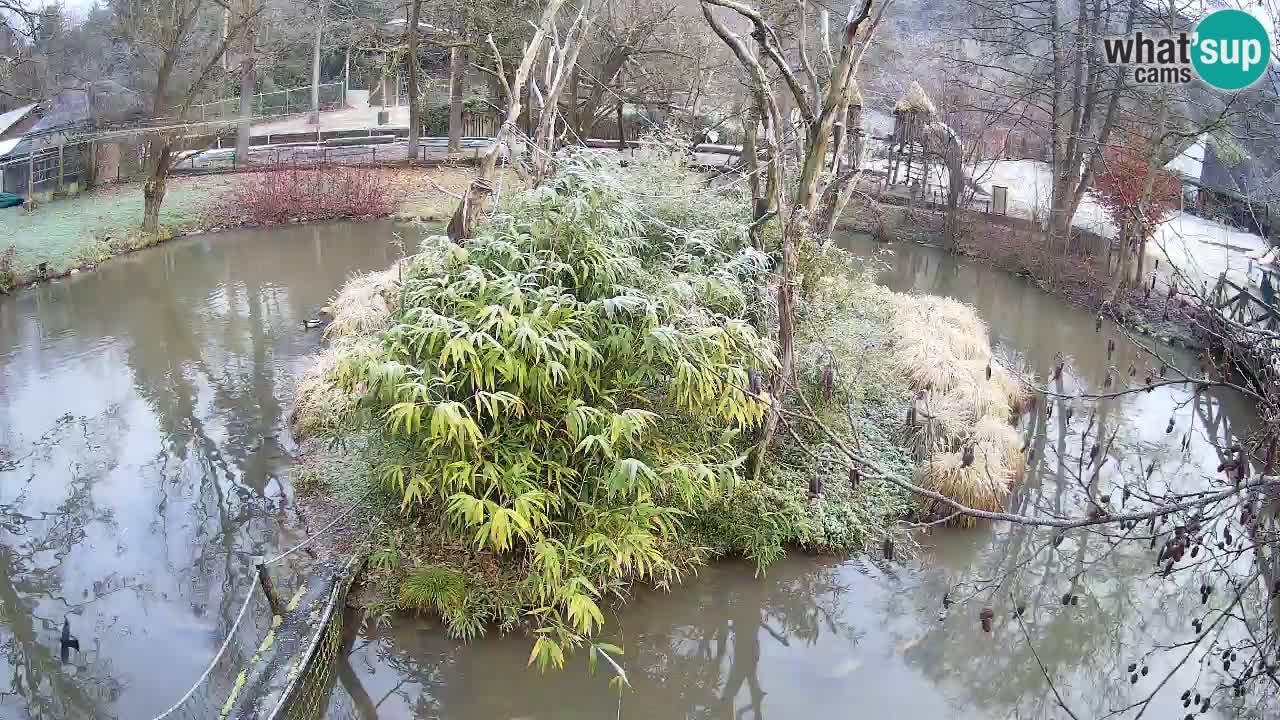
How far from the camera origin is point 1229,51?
8.73 m

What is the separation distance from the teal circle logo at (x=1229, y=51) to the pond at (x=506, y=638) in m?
2.84

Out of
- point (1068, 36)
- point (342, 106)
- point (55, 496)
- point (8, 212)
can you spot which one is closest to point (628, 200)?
point (55, 496)

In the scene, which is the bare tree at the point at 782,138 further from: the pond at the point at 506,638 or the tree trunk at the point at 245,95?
the tree trunk at the point at 245,95

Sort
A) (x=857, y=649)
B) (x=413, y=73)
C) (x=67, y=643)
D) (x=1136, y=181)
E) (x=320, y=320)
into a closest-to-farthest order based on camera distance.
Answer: (x=67, y=643) < (x=857, y=649) < (x=320, y=320) < (x=1136, y=181) < (x=413, y=73)

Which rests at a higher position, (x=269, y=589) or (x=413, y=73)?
(x=413, y=73)

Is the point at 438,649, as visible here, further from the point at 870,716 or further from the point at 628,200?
the point at 628,200

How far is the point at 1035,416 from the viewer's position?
9078 millimetres

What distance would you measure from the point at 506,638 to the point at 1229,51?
25.3ft

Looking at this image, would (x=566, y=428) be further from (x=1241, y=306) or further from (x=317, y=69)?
(x=317, y=69)

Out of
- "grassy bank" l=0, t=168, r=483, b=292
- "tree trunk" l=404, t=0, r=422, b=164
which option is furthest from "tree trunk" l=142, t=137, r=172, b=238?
"tree trunk" l=404, t=0, r=422, b=164

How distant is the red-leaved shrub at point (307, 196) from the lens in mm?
15461

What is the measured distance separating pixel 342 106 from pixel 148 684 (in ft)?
73.1

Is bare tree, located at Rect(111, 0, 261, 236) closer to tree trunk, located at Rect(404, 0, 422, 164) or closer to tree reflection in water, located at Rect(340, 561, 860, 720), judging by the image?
tree trunk, located at Rect(404, 0, 422, 164)

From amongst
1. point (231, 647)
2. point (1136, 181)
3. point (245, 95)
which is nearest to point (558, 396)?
point (231, 647)
